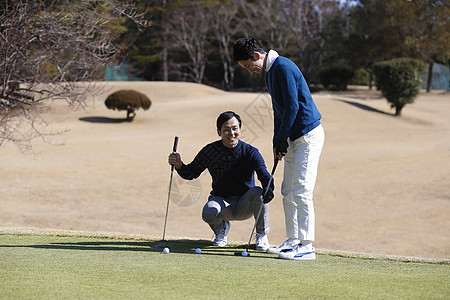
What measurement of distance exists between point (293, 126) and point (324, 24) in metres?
42.6

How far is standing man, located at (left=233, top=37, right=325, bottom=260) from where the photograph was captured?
4465 millimetres

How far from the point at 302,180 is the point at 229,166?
0.94 m

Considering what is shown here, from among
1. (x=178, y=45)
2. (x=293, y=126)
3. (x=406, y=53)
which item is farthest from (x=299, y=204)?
(x=178, y=45)

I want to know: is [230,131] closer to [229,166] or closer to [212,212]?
[229,166]

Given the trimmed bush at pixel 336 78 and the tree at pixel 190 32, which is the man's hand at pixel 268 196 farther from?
the tree at pixel 190 32

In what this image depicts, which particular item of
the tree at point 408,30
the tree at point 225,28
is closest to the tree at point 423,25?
the tree at point 408,30

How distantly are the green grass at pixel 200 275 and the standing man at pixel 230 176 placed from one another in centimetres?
39

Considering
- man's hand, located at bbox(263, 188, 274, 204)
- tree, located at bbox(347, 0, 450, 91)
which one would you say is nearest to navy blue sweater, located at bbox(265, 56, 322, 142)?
man's hand, located at bbox(263, 188, 274, 204)

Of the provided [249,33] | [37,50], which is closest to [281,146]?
[37,50]

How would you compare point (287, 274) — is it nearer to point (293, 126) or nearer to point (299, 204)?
point (299, 204)

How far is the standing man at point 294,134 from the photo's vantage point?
446 cm

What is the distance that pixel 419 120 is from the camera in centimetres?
A: 2647

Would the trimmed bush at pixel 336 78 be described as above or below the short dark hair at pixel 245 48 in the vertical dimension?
above

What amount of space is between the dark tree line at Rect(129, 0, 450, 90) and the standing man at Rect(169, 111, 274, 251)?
→ 35056 mm
